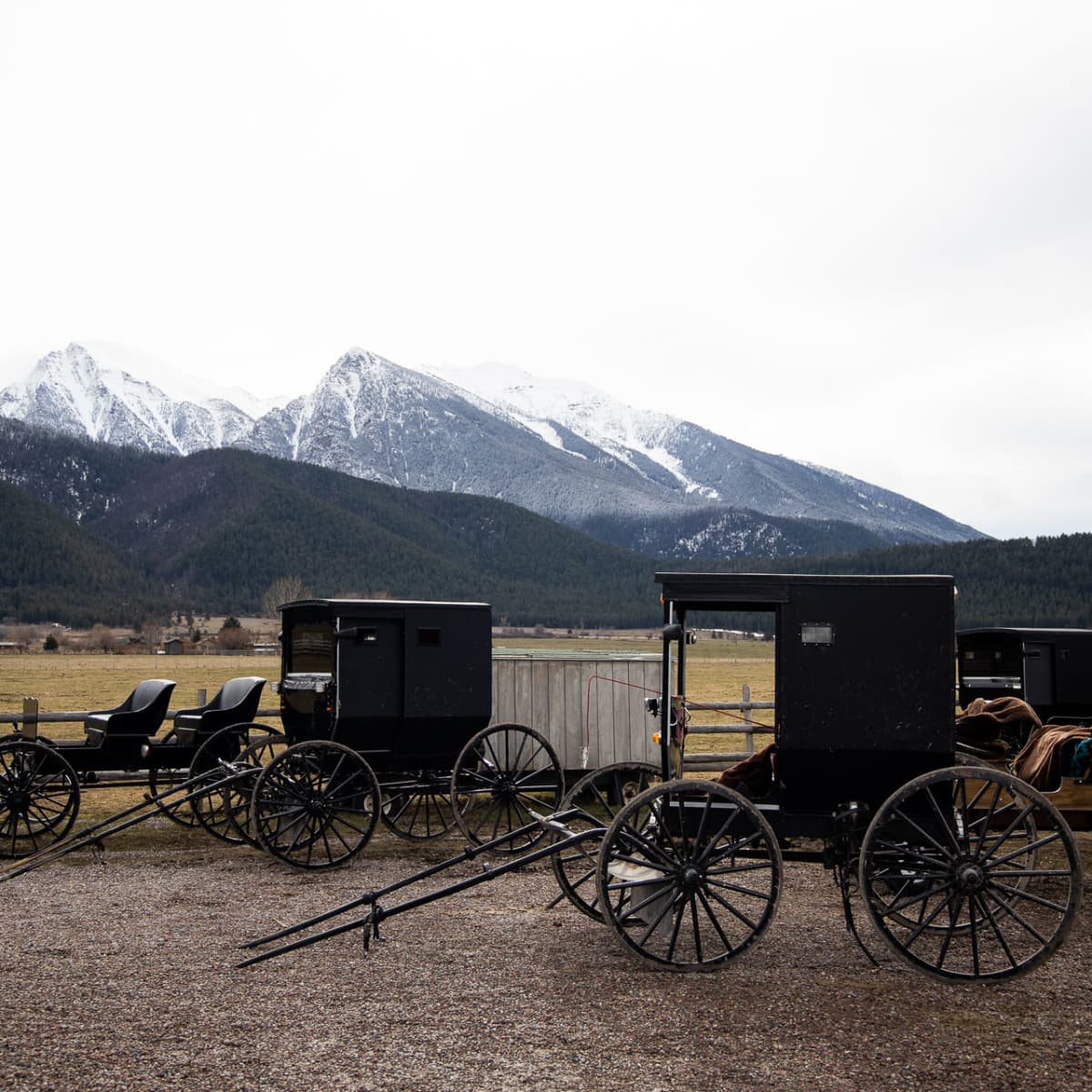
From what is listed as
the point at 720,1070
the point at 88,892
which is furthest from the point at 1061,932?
the point at 88,892

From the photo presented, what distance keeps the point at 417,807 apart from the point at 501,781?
85 cm

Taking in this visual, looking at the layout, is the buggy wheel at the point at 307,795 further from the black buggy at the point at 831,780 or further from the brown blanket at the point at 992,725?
the brown blanket at the point at 992,725

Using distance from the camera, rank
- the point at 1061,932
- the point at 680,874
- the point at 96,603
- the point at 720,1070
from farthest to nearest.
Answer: the point at 96,603
the point at 680,874
the point at 1061,932
the point at 720,1070

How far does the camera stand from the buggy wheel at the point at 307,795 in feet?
31.6

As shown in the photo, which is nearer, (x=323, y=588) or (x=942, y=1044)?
(x=942, y=1044)

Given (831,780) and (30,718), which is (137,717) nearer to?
(30,718)

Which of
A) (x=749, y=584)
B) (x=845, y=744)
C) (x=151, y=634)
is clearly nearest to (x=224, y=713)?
(x=749, y=584)

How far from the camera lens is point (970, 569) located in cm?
14512

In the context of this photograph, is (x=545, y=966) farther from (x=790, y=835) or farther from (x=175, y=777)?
(x=175, y=777)

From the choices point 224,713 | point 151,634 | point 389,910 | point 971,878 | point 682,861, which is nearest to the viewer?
point 971,878

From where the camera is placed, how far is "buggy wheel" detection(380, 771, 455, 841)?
11023mm

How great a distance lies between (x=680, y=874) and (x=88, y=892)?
483 centimetres

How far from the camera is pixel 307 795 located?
9.77 metres

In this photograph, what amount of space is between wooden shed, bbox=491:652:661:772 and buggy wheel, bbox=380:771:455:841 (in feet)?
4.99
